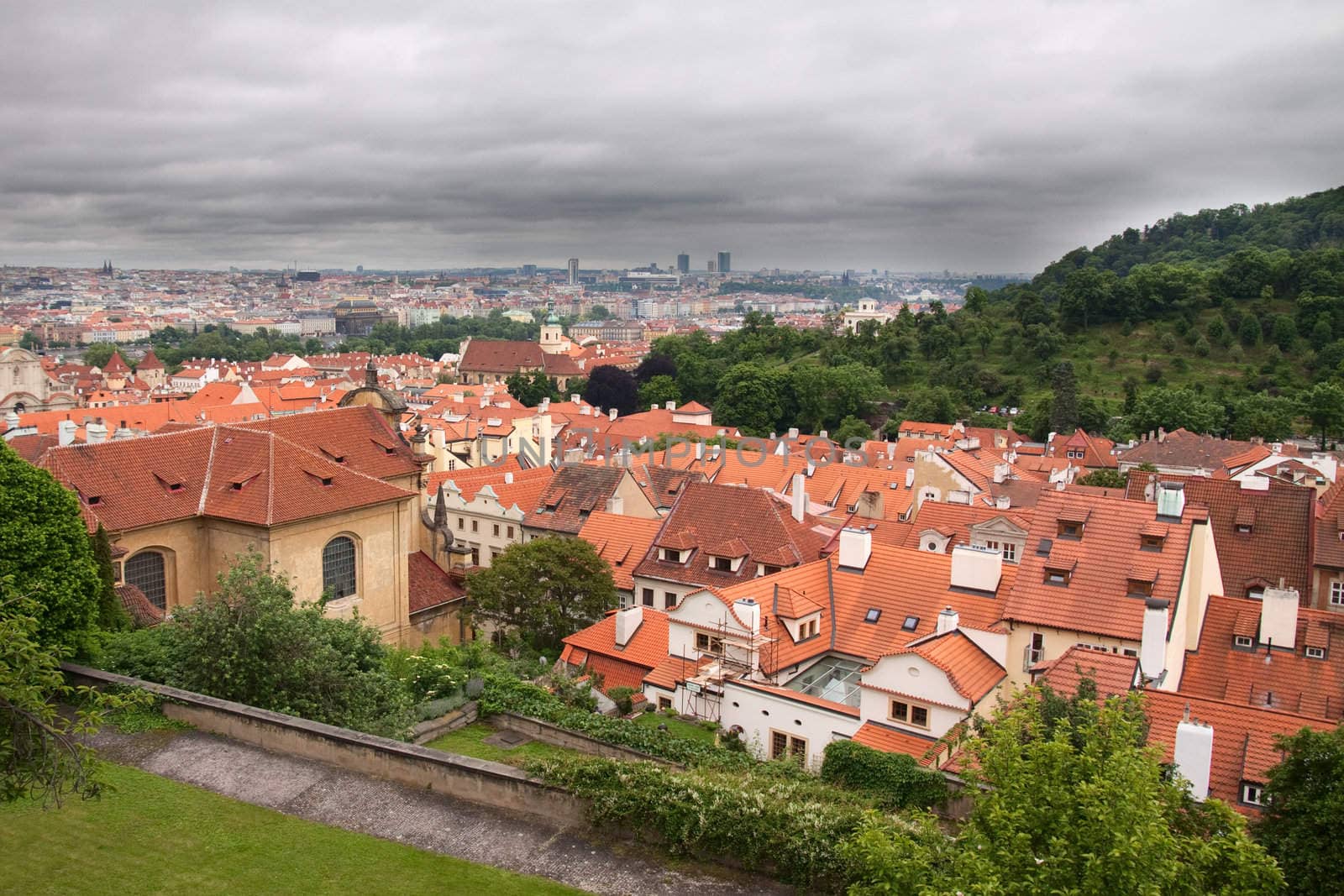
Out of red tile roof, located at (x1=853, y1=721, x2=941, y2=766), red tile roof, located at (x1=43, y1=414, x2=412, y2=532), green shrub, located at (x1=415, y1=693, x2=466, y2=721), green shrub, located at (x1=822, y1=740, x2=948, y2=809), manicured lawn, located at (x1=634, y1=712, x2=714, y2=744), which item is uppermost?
red tile roof, located at (x1=43, y1=414, x2=412, y2=532)

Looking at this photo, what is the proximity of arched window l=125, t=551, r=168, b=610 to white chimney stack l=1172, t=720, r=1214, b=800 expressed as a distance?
1131 inches

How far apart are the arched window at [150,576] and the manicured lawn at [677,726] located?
621 inches

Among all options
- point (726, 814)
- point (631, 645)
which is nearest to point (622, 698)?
point (631, 645)

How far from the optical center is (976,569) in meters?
31.6

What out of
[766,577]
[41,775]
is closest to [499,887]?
[41,775]

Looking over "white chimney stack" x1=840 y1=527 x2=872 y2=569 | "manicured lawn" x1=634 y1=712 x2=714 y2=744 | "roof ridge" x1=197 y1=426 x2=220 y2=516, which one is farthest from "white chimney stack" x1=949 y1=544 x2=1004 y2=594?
"roof ridge" x1=197 y1=426 x2=220 y2=516

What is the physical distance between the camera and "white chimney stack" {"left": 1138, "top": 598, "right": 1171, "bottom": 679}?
26531 mm

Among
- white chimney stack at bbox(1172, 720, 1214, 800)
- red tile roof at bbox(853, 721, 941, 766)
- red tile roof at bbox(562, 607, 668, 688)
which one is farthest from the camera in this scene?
red tile roof at bbox(562, 607, 668, 688)

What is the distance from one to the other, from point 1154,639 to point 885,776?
9.39 metres

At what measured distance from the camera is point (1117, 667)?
24.8 m

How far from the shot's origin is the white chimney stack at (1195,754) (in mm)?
19703

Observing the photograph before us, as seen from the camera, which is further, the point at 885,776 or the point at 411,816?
the point at 885,776

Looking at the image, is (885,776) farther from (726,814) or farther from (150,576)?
(150,576)

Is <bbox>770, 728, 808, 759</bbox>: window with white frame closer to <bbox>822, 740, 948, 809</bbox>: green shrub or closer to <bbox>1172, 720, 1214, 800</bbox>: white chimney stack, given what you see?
<bbox>822, 740, 948, 809</bbox>: green shrub
